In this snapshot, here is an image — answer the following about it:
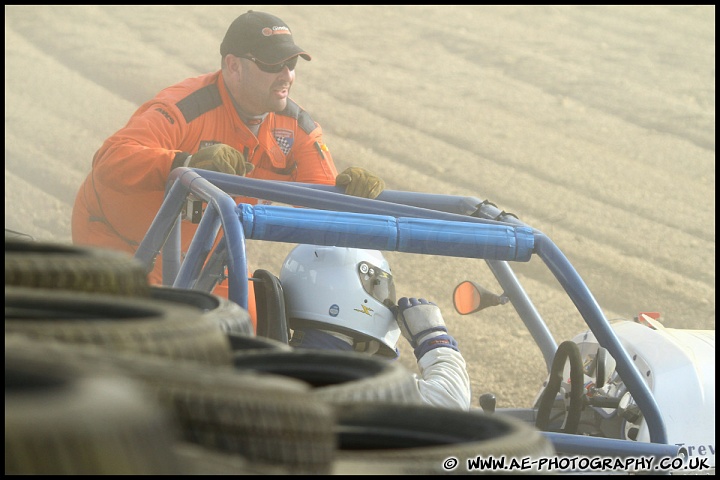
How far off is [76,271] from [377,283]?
94.6 inches

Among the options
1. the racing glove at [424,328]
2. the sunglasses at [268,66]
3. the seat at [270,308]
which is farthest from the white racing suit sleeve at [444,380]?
the sunglasses at [268,66]

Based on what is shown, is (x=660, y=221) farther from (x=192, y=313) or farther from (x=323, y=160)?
(x=192, y=313)

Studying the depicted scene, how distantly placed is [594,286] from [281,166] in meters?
4.41

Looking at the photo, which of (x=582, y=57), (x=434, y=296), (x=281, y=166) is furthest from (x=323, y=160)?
(x=582, y=57)

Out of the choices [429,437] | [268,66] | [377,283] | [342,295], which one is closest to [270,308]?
[342,295]

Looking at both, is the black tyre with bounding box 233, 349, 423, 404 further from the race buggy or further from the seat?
the seat

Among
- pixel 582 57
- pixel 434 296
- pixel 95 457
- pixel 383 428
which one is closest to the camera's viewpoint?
pixel 95 457

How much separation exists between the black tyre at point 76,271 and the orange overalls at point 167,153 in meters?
3.22

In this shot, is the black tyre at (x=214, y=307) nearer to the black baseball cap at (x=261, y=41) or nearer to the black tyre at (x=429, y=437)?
the black tyre at (x=429, y=437)

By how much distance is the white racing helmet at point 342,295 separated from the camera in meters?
4.07

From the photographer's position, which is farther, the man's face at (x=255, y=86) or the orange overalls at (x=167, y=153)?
the man's face at (x=255, y=86)

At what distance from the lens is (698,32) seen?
1764cm

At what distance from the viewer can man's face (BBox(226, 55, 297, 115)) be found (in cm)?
617

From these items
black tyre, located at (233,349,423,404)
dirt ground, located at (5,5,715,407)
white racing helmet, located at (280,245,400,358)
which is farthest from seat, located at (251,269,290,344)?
dirt ground, located at (5,5,715,407)
